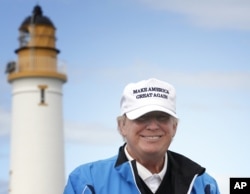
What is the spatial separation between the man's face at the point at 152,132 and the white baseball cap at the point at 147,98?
40 millimetres

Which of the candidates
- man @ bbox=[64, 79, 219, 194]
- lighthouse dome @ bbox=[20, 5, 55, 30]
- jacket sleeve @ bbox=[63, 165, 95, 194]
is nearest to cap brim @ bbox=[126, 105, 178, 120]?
man @ bbox=[64, 79, 219, 194]

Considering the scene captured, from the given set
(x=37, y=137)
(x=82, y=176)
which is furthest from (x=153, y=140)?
(x=37, y=137)

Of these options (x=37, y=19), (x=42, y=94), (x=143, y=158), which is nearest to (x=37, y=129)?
(x=42, y=94)

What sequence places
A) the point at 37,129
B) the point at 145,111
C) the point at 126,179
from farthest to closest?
the point at 37,129 → the point at 126,179 → the point at 145,111

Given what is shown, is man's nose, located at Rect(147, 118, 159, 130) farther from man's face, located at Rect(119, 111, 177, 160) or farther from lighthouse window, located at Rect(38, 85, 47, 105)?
lighthouse window, located at Rect(38, 85, 47, 105)

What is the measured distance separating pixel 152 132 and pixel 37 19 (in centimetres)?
2126

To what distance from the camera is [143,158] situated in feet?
A: 13.8

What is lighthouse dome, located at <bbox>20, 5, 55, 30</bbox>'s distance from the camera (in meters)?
24.8

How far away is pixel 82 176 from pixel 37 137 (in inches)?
723

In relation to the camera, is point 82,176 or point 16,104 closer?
point 82,176

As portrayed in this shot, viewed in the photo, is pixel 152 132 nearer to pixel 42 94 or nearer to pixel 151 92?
pixel 151 92

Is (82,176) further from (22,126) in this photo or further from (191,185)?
(22,126)

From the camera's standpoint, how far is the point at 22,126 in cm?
2269

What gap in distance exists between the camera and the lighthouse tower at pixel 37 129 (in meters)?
22.4
